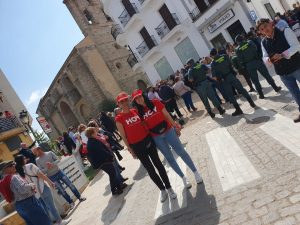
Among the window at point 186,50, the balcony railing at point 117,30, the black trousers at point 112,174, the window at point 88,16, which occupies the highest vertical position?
the window at point 88,16

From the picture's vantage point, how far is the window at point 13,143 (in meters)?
23.8

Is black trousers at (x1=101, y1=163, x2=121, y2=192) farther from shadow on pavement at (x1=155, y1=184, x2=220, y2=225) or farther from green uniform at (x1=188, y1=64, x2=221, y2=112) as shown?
green uniform at (x1=188, y1=64, x2=221, y2=112)

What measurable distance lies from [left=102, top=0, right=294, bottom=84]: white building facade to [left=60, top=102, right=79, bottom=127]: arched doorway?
17.3 metres

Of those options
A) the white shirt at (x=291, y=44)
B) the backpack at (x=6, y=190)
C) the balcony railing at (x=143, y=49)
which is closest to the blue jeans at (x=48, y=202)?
the backpack at (x=6, y=190)

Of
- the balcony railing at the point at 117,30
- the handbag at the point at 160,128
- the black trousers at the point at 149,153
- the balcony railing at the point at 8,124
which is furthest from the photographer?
the balcony railing at the point at 117,30

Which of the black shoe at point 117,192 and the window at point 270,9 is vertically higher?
the window at point 270,9

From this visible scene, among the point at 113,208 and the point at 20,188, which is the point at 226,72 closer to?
the point at 113,208

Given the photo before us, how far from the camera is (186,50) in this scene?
28.0 m

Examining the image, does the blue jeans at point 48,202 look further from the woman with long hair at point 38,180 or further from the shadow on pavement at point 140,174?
the shadow on pavement at point 140,174

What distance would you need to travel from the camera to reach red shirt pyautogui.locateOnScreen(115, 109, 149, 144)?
5.88 metres

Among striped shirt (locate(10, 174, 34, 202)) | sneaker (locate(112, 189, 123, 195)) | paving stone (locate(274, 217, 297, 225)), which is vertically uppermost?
striped shirt (locate(10, 174, 34, 202))

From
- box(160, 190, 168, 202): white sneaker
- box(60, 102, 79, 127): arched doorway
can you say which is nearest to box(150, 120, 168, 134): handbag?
box(160, 190, 168, 202): white sneaker

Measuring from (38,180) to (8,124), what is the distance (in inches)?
728

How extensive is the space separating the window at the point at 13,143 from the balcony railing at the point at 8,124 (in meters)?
0.77
